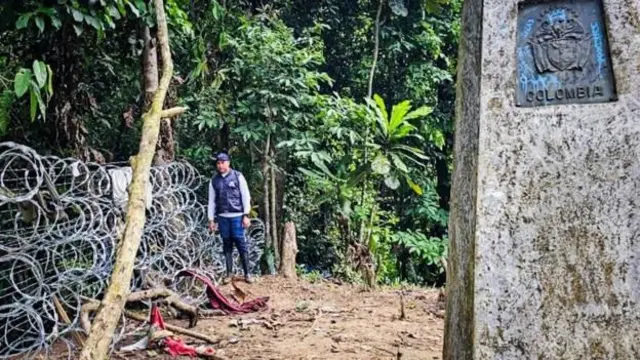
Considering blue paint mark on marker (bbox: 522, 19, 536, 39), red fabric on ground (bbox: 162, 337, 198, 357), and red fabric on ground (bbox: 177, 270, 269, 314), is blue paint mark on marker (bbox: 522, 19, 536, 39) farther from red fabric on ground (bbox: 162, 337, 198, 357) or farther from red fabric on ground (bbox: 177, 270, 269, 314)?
red fabric on ground (bbox: 177, 270, 269, 314)

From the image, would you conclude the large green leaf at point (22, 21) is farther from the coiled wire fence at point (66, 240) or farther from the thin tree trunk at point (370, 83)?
the thin tree trunk at point (370, 83)

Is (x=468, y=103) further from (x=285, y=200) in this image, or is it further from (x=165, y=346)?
(x=285, y=200)

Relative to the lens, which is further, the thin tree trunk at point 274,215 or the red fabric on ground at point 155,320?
the thin tree trunk at point 274,215

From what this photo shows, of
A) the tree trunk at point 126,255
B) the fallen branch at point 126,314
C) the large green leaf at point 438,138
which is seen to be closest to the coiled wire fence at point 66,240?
the fallen branch at point 126,314

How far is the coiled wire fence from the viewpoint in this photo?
4.13 meters

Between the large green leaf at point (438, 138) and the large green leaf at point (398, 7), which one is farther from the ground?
the large green leaf at point (398, 7)

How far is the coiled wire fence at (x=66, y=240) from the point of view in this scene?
413 centimetres

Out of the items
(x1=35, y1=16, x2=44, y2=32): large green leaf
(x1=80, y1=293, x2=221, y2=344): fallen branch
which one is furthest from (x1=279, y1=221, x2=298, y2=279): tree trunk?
(x1=35, y1=16, x2=44, y2=32): large green leaf

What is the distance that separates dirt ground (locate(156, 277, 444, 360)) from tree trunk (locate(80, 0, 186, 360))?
1.30 meters

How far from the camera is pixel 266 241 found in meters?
9.45

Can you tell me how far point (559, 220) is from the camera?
2170mm

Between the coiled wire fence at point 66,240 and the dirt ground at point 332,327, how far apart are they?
2.51ft

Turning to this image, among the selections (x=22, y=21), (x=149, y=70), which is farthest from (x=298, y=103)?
(x=22, y=21)

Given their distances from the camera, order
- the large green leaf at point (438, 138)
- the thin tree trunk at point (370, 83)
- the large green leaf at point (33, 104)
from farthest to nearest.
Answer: the large green leaf at point (438, 138), the thin tree trunk at point (370, 83), the large green leaf at point (33, 104)
